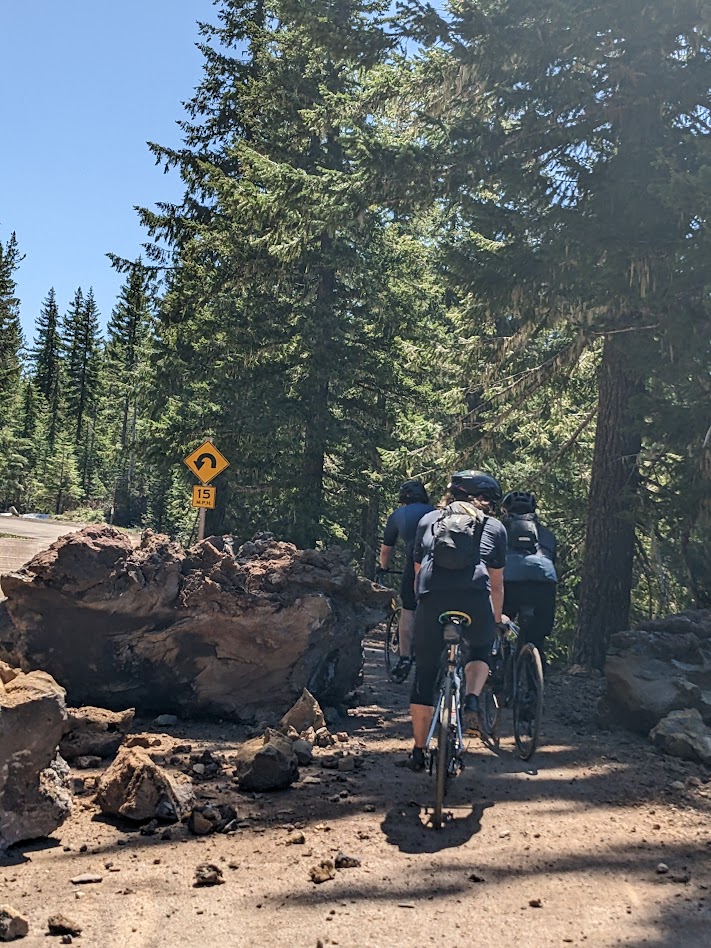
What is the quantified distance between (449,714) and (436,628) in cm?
59

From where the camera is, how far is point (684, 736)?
6715 mm

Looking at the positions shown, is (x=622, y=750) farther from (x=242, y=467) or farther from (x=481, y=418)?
(x=242, y=467)

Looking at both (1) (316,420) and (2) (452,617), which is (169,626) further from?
(1) (316,420)

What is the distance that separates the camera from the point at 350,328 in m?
18.5

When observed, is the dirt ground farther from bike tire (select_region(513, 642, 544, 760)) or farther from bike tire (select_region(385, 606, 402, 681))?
bike tire (select_region(385, 606, 402, 681))

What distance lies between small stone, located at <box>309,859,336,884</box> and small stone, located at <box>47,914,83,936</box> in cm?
111

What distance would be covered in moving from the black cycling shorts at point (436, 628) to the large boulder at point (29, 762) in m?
2.18

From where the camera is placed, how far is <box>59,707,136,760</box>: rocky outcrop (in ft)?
21.1

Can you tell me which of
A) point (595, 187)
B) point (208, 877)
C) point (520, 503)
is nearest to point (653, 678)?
point (520, 503)

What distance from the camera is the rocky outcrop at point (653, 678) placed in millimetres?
7305

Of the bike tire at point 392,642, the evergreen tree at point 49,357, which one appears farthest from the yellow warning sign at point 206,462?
the evergreen tree at point 49,357

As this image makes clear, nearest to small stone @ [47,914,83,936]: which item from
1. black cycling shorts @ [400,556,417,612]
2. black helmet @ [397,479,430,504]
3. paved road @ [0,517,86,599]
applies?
black cycling shorts @ [400,556,417,612]

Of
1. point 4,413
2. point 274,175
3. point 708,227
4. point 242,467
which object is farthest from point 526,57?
point 4,413

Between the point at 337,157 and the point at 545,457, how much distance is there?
847 centimetres
